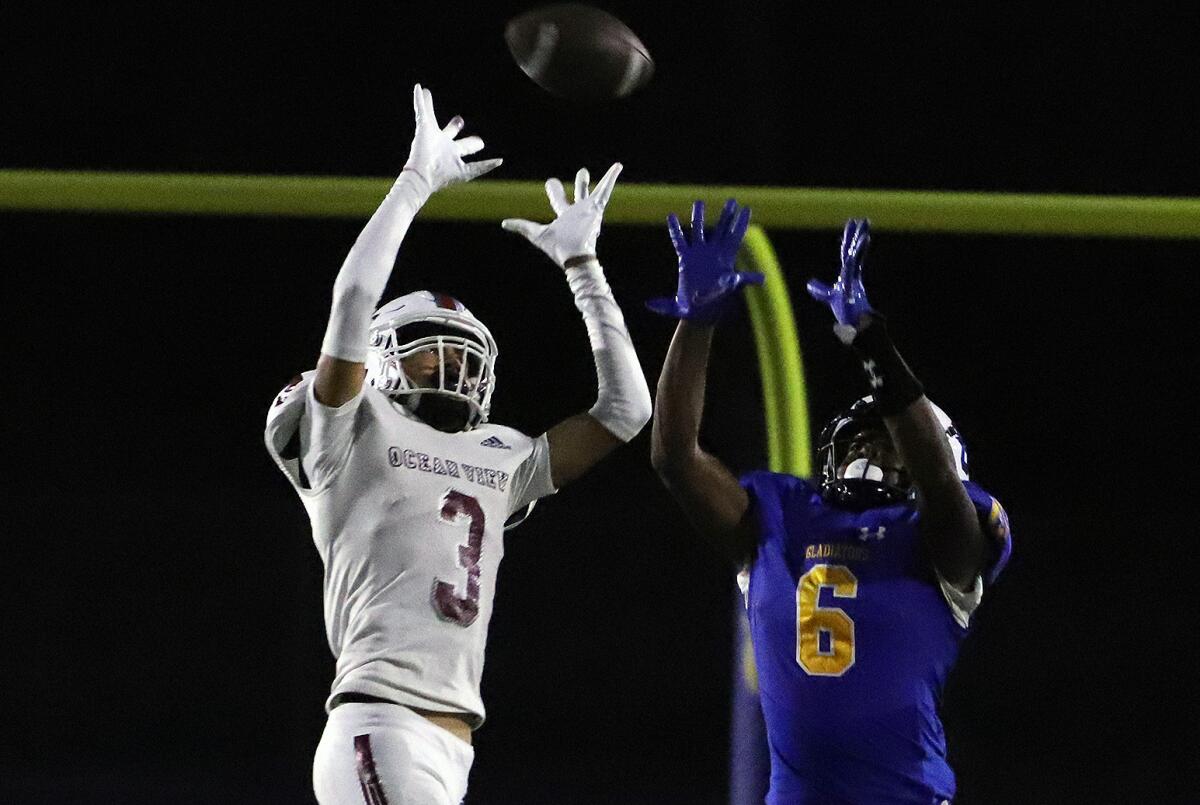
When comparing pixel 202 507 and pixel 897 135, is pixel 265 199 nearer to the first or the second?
pixel 202 507

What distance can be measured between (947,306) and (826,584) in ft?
16.5

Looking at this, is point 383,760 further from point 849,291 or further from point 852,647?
point 849,291

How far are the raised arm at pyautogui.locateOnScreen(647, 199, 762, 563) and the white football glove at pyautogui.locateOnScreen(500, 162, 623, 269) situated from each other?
273 mm

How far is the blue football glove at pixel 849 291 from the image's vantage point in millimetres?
3275

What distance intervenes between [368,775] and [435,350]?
2.65 feet

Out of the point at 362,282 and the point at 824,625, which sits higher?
the point at 362,282

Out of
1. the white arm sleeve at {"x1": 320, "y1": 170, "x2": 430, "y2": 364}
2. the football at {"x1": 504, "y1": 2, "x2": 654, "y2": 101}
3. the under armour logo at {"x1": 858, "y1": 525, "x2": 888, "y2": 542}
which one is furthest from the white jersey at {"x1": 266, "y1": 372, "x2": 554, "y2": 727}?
the football at {"x1": 504, "y1": 2, "x2": 654, "y2": 101}

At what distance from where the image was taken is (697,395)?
335 centimetres

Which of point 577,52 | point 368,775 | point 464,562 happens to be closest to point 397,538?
point 464,562

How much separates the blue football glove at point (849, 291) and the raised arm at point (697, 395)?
0.16m

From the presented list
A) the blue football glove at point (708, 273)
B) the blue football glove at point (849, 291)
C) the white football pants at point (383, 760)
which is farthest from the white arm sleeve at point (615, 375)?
the white football pants at point (383, 760)

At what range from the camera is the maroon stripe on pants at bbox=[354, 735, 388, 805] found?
3.01 meters

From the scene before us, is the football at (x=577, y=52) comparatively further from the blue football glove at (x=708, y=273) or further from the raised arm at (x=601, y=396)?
the blue football glove at (x=708, y=273)

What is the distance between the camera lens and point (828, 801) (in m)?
3.21
